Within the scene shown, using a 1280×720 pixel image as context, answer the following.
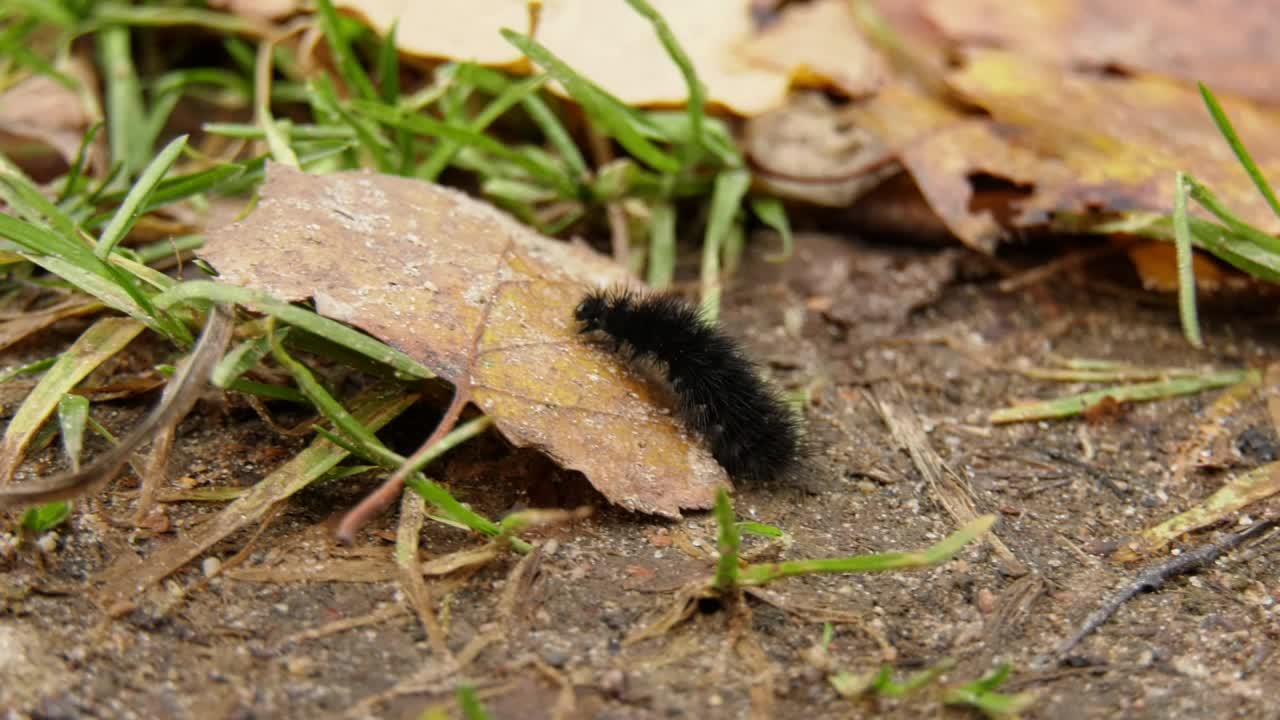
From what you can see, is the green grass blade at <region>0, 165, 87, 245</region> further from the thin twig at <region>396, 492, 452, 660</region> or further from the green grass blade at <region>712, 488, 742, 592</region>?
the green grass blade at <region>712, 488, 742, 592</region>

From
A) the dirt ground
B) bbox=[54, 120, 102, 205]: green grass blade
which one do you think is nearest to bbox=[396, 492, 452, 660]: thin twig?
the dirt ground

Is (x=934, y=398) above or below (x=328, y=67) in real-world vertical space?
below

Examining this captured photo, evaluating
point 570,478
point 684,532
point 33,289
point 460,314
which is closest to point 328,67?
point 33,289

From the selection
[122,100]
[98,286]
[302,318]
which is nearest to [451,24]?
[122,100]

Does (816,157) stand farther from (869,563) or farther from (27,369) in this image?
(27,369)

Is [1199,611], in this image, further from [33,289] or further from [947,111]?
[33,289]

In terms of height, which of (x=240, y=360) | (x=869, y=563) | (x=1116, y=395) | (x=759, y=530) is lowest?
(x=1116, y=395)
